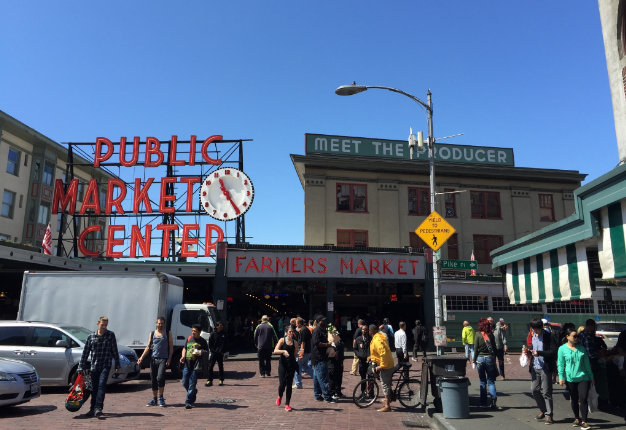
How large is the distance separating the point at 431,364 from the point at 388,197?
21.6 metres

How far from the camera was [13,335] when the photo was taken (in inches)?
509

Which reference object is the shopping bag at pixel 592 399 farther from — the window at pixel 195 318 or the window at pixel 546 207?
the window at pixel 546 207

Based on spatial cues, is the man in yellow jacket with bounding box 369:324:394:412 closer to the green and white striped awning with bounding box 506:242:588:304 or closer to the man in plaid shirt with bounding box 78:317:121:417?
the green and white striped awning with bounding box 506:242:588:304

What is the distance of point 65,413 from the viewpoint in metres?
10.1

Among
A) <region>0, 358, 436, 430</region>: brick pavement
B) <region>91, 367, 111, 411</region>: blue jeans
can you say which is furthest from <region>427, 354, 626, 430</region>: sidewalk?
<region>91, 367, 111, 411</region>: blue jeans

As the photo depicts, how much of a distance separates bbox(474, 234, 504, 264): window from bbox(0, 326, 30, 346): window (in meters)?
26.1

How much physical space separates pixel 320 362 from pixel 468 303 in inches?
711

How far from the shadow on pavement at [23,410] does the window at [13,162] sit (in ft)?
108

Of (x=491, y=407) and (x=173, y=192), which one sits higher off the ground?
(x=173, y=192)

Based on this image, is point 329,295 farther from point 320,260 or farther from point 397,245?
Result: point 397,245

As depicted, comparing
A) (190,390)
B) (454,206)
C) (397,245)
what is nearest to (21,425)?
(190,390)

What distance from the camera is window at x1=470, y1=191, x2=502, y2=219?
3253 cm

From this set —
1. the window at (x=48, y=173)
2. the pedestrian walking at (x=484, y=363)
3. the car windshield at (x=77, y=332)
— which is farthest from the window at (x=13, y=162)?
the pedestrian walking at (x=484, y=363)

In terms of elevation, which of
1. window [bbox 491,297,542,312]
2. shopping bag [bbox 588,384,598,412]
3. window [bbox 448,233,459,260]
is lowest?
shopping bag [bbox 588,384,598,412]
